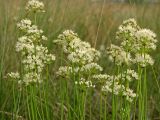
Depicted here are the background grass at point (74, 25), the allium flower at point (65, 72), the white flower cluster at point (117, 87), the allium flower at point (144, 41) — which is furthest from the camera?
the background grass at point (74, 25)

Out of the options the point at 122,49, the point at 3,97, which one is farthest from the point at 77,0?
the point at 122,49

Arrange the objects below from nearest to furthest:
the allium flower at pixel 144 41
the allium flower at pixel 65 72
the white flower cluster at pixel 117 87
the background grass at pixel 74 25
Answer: the allium flower at pixel 144 41, the white flower cluster at pixel 117 87, the allium flower at pixel 65 72, the background grass at pixel 74 25

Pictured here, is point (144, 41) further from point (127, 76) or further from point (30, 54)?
point (30, 54)

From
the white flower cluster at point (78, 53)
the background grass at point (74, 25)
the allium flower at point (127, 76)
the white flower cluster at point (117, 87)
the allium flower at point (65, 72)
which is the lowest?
the white flower cluster at point (117, 87)

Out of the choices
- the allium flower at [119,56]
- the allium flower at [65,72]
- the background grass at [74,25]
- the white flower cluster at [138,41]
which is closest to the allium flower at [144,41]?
the white flower cluster at [138,41]

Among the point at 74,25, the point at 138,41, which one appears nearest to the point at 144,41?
the point at 138,41

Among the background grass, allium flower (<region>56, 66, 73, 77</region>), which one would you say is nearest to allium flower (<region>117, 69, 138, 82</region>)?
allium flower (<region>56, 66, 73, 77</region>)

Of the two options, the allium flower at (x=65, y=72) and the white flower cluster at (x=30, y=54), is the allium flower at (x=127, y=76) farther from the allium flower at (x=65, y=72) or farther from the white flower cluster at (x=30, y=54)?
the white flower cluster at (x=30, y=54)

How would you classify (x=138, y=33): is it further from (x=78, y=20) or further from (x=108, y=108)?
(x=78, y=20)

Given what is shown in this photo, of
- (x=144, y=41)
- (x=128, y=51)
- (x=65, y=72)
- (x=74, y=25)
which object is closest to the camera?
(x=144, y=41)
